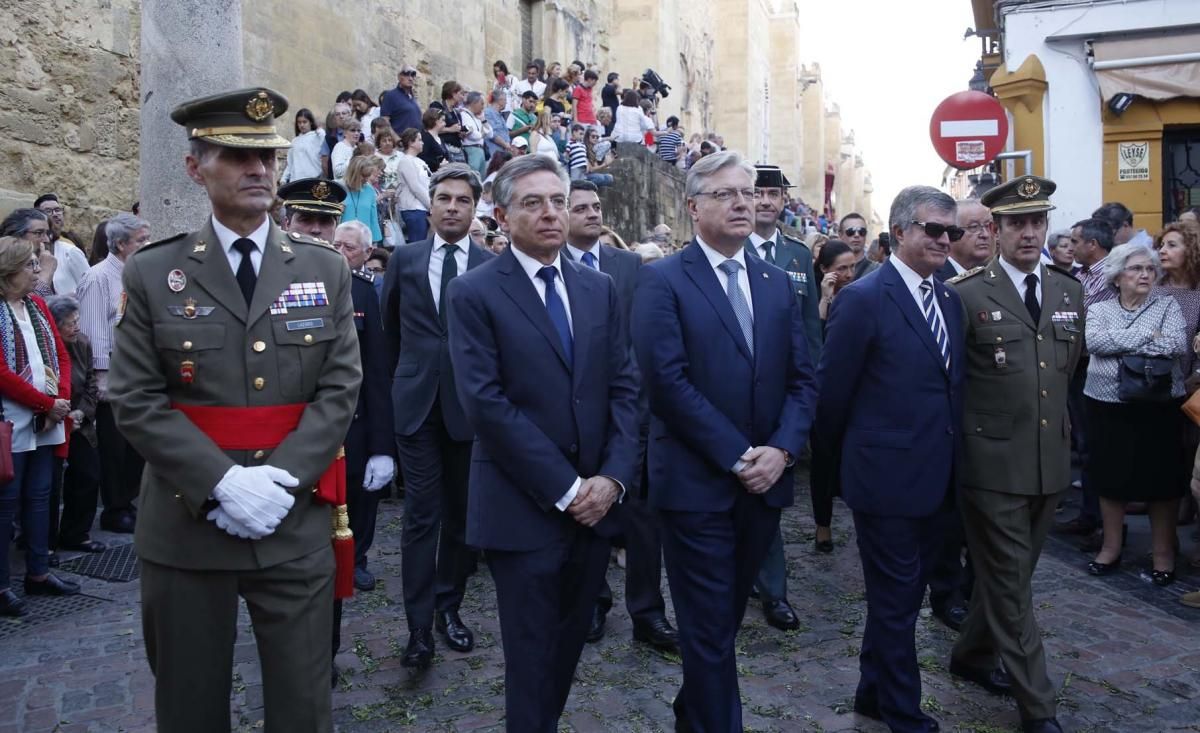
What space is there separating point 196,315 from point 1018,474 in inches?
129

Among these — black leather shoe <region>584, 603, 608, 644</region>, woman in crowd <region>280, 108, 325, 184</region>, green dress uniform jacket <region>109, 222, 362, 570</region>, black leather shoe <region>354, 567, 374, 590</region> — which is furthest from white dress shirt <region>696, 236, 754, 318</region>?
woman in crowd <region>280, 108, 325, 184</region>

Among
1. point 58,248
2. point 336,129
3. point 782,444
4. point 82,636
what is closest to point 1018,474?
point 782,444

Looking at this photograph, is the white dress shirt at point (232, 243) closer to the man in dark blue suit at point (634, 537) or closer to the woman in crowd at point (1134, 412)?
the man in dark blue suit at point (634, 537)

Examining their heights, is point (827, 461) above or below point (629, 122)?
below

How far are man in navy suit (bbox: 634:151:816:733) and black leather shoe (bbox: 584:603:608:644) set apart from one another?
122 centimetres

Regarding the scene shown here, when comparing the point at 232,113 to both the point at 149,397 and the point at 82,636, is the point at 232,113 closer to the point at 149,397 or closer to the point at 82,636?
the point at 149,397

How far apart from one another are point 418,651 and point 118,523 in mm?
4013

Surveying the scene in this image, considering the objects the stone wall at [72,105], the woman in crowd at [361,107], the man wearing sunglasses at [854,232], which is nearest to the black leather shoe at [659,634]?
the man wearing sunglasses at [854,232]

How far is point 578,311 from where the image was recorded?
358 cm

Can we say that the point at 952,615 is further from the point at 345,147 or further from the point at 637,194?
the point at 637,194

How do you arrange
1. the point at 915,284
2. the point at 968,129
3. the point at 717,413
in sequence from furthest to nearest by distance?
the point at 968,129, the point at 915,284, the point at 717,413

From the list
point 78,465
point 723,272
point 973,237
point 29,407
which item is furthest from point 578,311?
point 78,465

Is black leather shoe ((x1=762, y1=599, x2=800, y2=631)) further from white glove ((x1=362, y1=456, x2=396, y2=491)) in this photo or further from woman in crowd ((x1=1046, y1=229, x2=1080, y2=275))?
woman in crowd ((x1=1046, y1=229, x2=1080, y2=275))

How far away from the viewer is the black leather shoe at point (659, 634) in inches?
201
